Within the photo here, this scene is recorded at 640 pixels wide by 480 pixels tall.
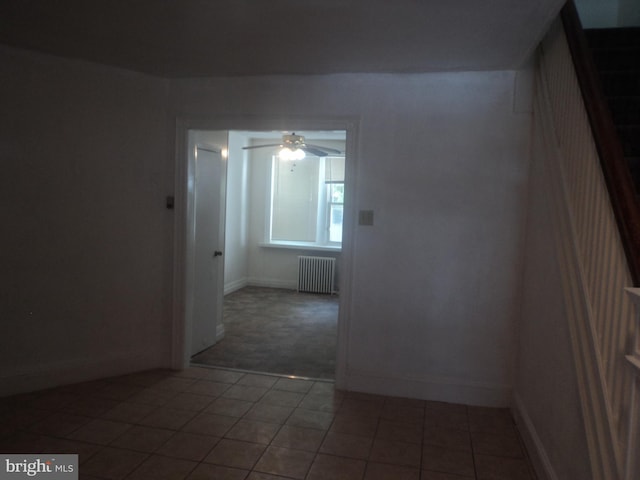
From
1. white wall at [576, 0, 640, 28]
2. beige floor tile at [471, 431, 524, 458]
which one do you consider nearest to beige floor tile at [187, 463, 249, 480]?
beige floor tile at [471, 431, 524, 458]

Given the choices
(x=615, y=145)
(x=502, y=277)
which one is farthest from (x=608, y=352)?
(x=502, y=277)

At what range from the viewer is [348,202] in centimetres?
335

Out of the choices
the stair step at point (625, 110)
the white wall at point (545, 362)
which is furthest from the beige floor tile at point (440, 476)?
the stair step at point (625, 110)

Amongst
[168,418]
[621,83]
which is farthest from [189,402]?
[621,83]

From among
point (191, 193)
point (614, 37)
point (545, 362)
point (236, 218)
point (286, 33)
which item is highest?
point (614, 37)

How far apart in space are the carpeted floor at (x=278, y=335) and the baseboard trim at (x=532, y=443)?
1.46 m

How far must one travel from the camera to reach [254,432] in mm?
2748

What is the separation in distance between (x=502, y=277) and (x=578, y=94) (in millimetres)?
1416

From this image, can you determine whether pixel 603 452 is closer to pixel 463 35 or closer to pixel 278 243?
pixel 463 35

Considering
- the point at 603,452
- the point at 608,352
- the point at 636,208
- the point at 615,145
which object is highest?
the point at 615,145

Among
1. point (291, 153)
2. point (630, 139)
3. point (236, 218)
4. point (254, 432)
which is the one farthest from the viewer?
point (236, 218)

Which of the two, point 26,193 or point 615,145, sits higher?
point 615,145

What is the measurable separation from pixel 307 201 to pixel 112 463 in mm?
5689

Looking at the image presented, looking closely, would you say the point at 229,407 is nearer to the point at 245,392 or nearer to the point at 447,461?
the point at 245,392
